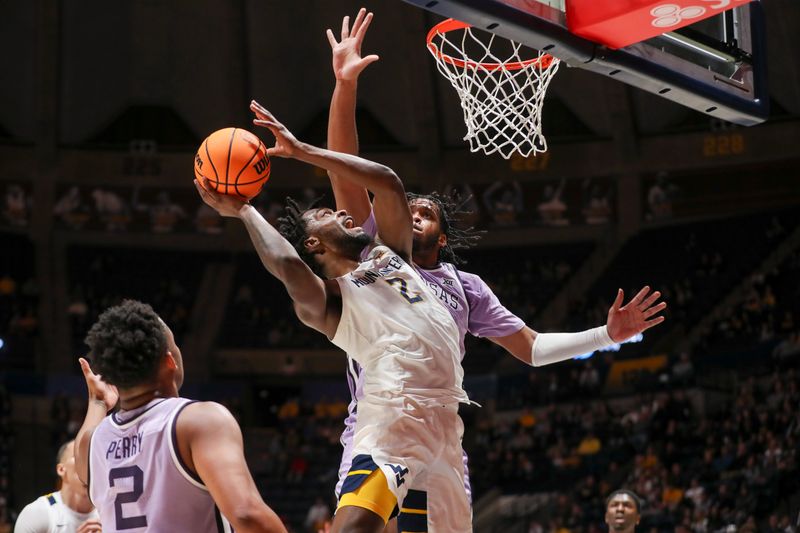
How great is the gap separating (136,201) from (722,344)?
11981mm

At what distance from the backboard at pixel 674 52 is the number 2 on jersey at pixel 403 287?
113 cm

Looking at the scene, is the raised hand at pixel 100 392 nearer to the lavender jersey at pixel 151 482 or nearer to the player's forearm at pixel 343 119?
the lavender jersey at pixel 151 482

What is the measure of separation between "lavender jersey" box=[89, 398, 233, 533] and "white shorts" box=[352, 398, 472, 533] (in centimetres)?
101

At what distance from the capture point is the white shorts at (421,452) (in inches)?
157

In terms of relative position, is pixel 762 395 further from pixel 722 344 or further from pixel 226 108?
pixel 226 108

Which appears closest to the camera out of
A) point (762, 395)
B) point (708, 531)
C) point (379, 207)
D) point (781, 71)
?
point (379, 207)

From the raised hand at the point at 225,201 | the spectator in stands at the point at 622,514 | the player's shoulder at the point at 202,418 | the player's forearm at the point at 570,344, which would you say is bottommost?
Result: the spectator in stands at the point at 622,514

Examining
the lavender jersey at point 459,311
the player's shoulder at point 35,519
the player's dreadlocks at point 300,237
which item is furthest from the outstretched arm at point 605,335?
the player's shoulder at point 35,519

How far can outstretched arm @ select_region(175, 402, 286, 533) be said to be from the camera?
2805mm

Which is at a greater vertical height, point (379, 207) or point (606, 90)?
point (606, 90)

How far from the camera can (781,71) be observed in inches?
786

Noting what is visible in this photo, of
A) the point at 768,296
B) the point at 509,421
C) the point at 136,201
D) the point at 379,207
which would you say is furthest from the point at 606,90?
the point at 379,207

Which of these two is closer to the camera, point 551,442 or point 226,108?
point 551,442

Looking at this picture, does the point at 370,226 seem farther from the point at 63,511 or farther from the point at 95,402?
the point at 63,511
